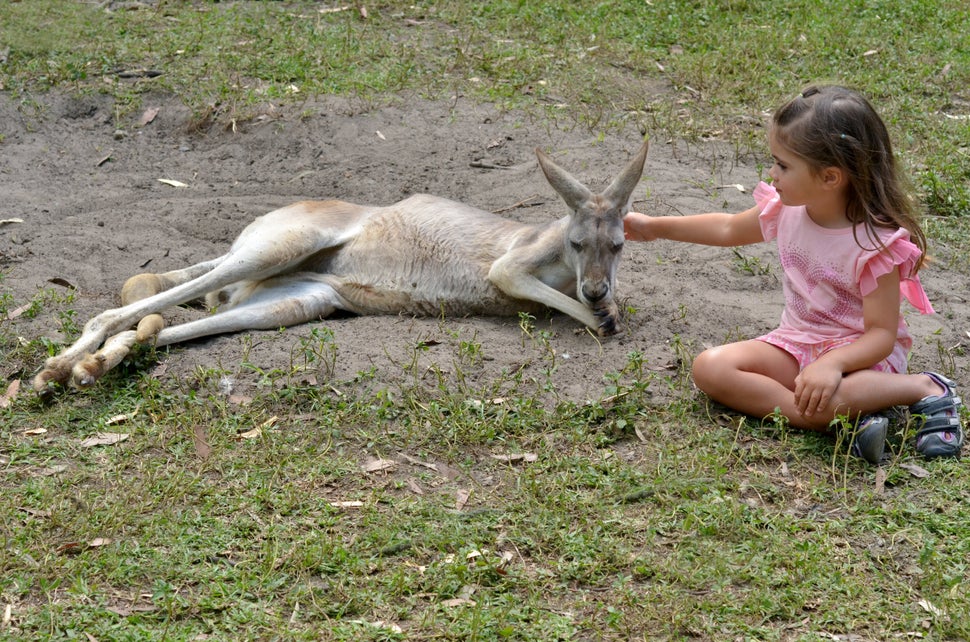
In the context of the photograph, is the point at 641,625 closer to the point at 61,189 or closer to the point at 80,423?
the point at 80,423

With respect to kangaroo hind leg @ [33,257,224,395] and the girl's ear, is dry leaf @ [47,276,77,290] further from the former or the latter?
the girl's ear

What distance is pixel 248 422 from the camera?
13.6 ft

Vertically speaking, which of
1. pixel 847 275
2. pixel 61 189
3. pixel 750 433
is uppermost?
pixel 847 275

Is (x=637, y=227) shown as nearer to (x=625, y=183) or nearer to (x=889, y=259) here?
(x=625, y=183)

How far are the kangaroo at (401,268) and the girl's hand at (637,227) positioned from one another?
0.06 m

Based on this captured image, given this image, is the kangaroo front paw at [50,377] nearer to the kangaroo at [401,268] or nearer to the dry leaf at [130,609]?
the kangaroo at [401,268]

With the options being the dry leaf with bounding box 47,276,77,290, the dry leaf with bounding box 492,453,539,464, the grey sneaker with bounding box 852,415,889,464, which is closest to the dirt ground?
the dry leaf with bounding box 47,276,77,290

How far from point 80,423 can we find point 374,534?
149cm

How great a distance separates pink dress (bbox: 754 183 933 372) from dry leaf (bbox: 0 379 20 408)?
3.03m

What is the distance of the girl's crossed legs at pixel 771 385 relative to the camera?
3.80 metres

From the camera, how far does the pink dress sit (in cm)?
368

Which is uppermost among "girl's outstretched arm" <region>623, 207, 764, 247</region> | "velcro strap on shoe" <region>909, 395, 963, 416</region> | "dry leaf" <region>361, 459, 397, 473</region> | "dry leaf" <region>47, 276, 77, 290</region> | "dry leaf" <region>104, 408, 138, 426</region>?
"girl's outstretched arm" <region>623, 207, 764, 247</region>

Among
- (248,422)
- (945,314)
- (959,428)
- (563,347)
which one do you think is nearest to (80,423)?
(248,422)

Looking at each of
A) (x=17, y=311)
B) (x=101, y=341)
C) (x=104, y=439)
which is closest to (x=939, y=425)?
(x=104, y=439)
